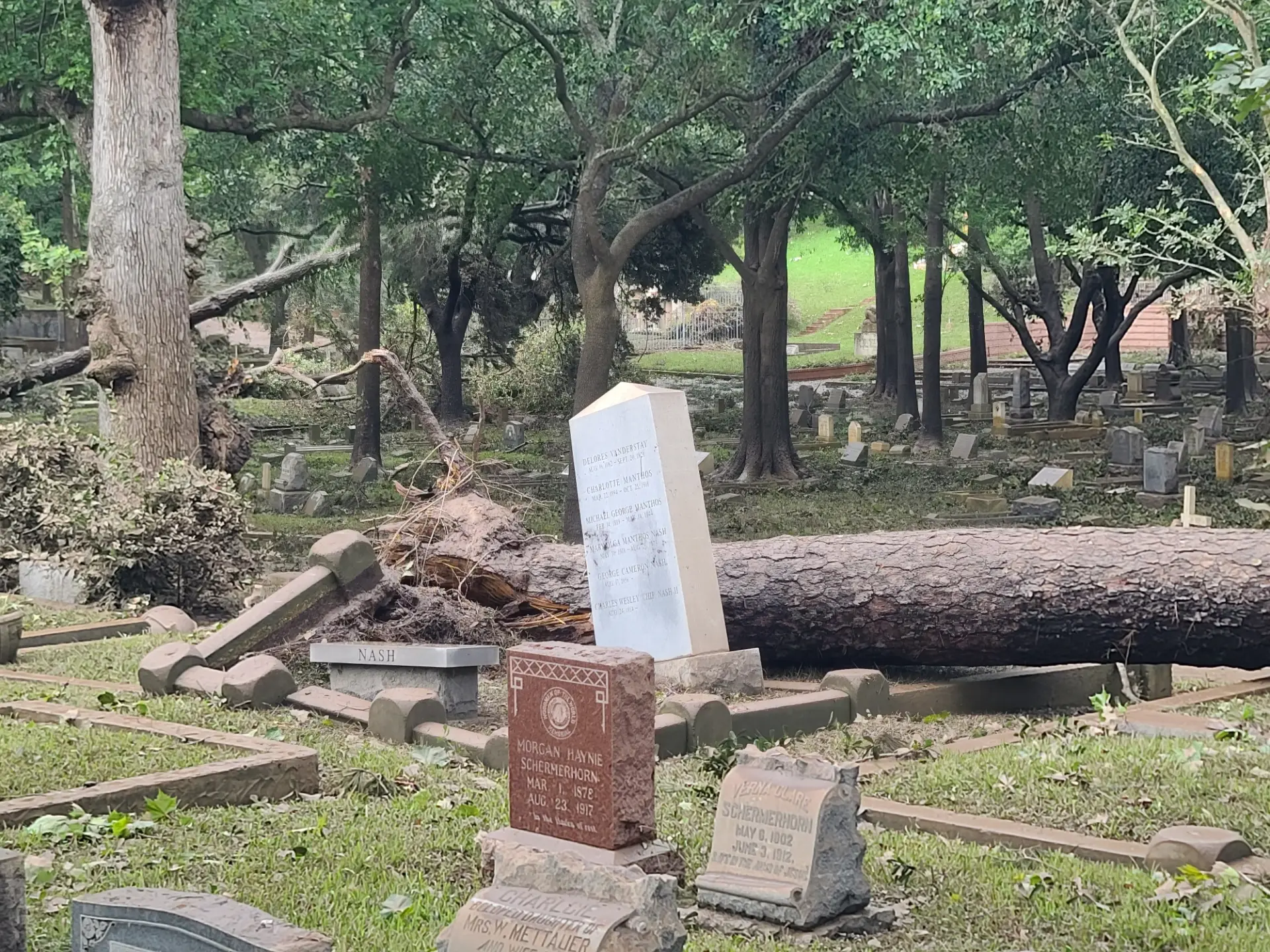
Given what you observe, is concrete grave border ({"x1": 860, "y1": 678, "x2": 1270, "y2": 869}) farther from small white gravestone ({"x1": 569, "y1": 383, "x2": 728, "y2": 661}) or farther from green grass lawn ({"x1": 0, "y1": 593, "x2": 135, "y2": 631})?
green grass lawn ({"x1": 0, "y1": 593, "x2": 135, "y2": 631})

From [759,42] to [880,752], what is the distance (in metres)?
12.8

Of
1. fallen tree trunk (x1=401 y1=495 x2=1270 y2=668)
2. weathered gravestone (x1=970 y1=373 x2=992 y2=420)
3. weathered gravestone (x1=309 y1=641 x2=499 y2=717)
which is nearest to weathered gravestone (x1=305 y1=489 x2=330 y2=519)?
fallen tree trunk (x1=401 y1=495 x2=1270 y2=668)

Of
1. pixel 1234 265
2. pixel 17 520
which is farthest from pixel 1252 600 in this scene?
pixel 1234 265

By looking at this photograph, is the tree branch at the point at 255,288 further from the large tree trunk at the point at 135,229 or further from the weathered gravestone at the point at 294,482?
the weathered gravestone at the point at 294,482

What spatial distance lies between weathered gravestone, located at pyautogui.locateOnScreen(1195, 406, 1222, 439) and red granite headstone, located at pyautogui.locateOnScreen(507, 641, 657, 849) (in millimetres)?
23309

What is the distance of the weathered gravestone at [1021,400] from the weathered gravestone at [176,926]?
29647 millimetres

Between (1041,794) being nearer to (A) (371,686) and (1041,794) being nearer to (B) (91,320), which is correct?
(A) (371,686)

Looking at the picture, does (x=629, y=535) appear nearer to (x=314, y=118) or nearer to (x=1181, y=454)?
(x=314, y=118)

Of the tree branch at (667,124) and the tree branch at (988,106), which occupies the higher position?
the tree branch at (988,106)

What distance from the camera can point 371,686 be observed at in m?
9.06

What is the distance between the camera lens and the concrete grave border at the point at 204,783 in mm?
5910

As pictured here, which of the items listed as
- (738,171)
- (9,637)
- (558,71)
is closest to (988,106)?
(738,171)

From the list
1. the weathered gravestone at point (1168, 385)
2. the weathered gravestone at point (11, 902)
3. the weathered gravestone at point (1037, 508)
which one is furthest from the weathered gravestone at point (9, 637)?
the weathered gravestone at point (1168, 385)

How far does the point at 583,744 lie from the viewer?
5.13m
